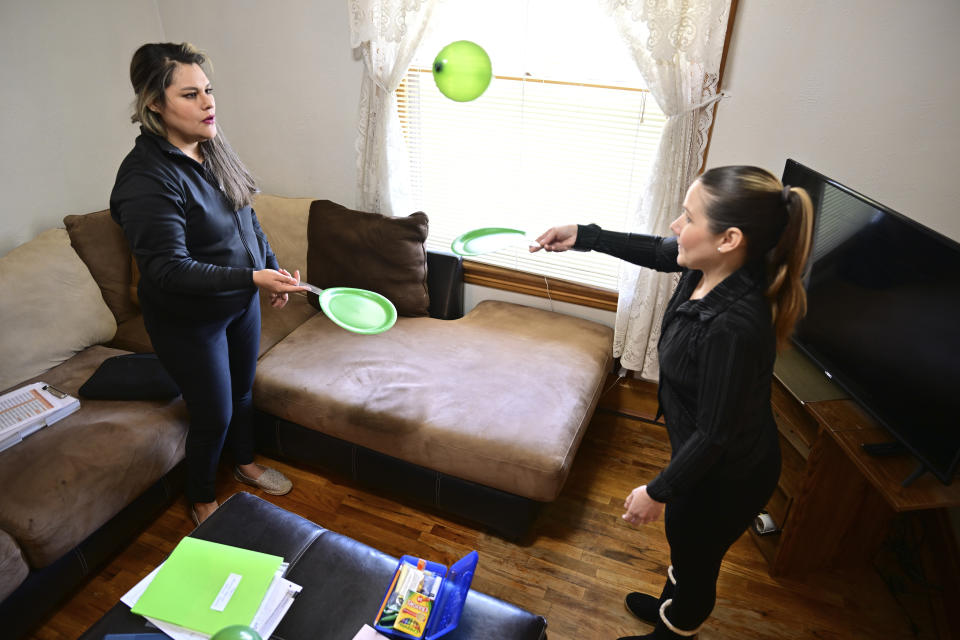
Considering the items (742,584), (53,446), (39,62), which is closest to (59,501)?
(53,446)

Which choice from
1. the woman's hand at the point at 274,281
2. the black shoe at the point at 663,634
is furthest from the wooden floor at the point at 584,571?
the woman's hand at the point at 274,281

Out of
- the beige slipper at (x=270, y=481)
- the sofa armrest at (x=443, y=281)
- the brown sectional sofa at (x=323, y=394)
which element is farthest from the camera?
the sofa armrest at (x=443, y=281)

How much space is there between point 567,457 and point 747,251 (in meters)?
0.96

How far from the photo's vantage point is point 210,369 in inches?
71.7

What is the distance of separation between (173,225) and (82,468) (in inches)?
32.2

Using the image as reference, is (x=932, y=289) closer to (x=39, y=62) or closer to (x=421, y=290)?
(x=421, y=290)

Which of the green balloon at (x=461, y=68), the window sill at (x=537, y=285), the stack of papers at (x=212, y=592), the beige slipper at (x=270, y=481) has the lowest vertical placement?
the beige slipper at (x=270, y=481)

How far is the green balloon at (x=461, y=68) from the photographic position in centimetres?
173

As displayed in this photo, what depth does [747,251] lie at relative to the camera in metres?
1.22

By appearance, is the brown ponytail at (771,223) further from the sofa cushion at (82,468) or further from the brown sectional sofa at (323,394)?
the sofa cushion at (82,468)

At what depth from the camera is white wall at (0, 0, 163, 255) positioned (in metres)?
2.43

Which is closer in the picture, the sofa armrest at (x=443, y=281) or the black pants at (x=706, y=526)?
the black pants at (x=706, y=526)

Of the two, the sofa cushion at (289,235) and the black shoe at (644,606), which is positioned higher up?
the sofa cushion at (289,235)

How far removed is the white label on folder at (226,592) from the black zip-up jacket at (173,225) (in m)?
0.71
